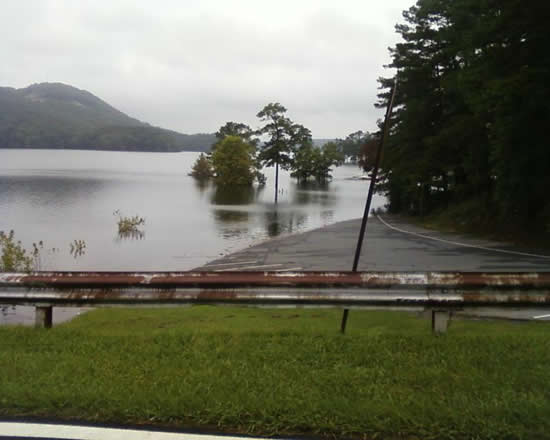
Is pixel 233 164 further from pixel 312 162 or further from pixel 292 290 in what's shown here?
pixel 292 290

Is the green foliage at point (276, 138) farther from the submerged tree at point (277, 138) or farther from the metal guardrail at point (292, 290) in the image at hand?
the metal guardrail at point (292, 290)

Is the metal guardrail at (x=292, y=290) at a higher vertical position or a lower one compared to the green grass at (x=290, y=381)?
higher

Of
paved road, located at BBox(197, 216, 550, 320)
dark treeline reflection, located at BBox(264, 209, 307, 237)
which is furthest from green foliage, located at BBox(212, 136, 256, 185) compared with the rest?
paved road, located at BBox(197, 216, 550, 320)

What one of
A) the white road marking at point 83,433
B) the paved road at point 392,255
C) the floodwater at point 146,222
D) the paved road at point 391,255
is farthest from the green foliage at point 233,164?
the white road marking at point 83,433

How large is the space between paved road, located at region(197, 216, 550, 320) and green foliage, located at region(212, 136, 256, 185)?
2797 inches

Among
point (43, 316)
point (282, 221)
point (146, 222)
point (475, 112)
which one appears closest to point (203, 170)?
point (282, 221)

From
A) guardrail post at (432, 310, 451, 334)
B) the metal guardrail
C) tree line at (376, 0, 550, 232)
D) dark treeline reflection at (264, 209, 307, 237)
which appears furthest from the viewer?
dark treeline reflection at (264, 209, 307, 237)

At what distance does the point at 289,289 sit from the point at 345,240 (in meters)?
23.5

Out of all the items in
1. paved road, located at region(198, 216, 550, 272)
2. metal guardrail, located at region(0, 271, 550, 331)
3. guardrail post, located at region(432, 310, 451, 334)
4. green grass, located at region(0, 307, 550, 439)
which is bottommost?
paved road, located at region(198, 216, 550, 272)

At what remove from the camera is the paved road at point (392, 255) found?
19.1 m

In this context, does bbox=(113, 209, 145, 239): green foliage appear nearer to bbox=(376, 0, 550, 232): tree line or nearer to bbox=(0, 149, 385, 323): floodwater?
bbox=(0, 149, 385, 323): floodwater

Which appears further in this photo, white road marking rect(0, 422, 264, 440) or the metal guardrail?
the metal guardrail

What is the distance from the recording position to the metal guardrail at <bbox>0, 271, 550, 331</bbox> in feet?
18.8

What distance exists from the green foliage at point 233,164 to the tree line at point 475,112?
175 feet
